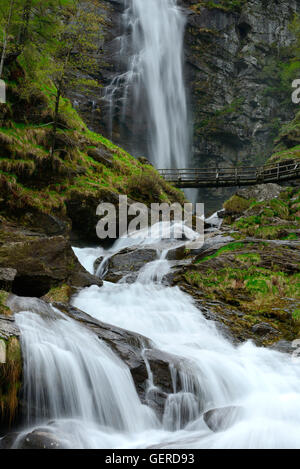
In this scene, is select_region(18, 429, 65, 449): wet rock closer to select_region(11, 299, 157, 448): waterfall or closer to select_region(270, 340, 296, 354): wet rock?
select_region(11, 299, 157, 448): waterfall

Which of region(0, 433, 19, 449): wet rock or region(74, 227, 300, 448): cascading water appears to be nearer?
region(0, 433, 19, 449): wet rock

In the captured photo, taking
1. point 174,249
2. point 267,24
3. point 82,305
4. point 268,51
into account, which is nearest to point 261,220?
point 174,249

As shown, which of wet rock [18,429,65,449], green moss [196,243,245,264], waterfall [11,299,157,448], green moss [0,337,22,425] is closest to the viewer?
wet rock [18,429,65,449]

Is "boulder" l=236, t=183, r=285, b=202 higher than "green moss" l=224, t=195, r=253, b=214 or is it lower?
higher

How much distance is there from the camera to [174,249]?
12.7 metres

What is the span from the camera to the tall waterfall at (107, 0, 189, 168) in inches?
1468

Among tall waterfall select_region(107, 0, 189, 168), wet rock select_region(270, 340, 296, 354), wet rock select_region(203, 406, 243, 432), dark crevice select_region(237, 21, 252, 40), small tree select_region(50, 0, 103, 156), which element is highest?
dark crevice select_region(237, 21, 252, 40)

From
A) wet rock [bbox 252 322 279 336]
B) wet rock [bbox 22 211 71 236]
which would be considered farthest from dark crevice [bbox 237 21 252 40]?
wet rock [bbox 252 322 279 336]

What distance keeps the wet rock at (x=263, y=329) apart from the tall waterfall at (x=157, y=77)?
3031 cm

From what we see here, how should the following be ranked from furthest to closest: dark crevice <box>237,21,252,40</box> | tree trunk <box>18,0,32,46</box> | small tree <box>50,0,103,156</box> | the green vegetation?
dark crevice <box>237,21,252,40</box>
tree trunk <box>18,0,32,46</box>
small tree <box>50,0,103,156</box>
the green vegetation

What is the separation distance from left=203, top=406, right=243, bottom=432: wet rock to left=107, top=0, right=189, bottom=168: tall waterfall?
3287 cm

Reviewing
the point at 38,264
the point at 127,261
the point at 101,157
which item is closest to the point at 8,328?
the point at 38,264

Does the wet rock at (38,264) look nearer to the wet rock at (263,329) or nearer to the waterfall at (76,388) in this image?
the waterfall at (76,388)

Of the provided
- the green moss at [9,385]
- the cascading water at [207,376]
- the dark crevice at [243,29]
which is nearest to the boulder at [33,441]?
the green moss at [9,385]
